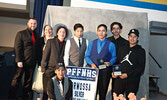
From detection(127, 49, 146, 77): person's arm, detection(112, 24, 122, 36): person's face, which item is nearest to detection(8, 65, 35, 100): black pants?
detection(112, 24, 122, 36): person's face

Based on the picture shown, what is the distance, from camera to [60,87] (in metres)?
2.48

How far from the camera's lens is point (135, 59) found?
2.63 meters

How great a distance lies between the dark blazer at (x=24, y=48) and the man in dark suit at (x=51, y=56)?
0.20 meters

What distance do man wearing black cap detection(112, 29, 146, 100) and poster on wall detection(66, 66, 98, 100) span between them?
389mm

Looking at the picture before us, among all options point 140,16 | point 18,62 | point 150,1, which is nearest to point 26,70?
point 18,62

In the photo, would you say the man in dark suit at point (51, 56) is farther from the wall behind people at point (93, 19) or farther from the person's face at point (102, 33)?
the person's face at point (102, 33)

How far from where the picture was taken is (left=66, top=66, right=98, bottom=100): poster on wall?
99.3 inches

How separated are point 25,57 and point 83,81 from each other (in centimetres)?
A: 103

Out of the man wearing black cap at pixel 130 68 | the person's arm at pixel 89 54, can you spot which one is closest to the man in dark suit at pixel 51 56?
the person's arm at pixel 89 54

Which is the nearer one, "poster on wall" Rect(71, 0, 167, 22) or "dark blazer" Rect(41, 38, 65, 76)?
"dark blazer" Rect(41, 38, 65, 76)

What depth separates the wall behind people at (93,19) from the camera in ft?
9.32

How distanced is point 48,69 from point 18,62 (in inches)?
19.1

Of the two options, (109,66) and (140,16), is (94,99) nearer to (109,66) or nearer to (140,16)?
(109,66)

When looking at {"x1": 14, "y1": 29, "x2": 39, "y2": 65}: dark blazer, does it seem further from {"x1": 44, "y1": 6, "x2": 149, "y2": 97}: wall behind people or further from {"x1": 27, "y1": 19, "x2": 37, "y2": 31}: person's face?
{"x1": 44, "y1": 6, "x2": 149, "y2": 97}: wall behind people
